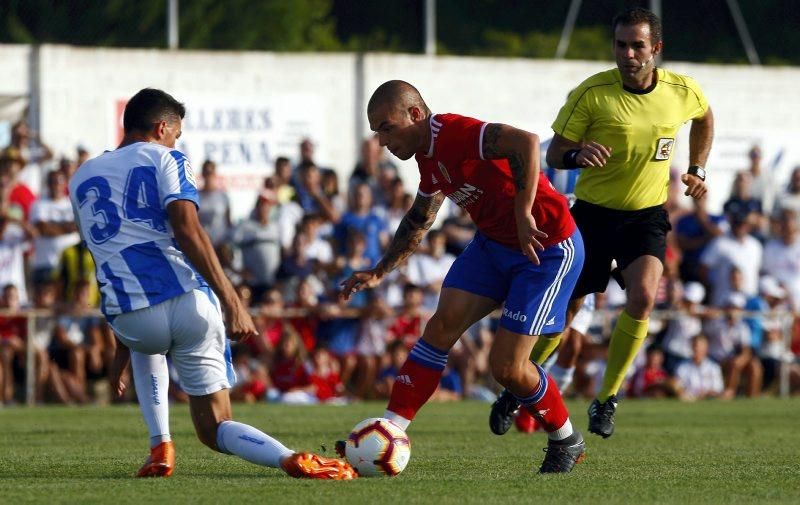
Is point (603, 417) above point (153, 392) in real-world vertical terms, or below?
below

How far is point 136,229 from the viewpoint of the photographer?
6.86 m

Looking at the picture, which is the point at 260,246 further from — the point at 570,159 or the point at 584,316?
the point at 570,159

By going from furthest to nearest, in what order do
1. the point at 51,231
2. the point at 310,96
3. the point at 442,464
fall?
1. the point at 310,96
2. the point at 51,231
3. the point at 442,464

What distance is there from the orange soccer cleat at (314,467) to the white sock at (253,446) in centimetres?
4

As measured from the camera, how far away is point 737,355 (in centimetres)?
1772

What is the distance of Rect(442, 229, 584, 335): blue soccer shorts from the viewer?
727 cm

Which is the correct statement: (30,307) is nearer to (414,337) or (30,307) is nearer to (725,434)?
(414,337)

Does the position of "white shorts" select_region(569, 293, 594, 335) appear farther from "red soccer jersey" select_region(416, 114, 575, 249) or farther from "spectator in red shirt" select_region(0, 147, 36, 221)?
"spectator in red shirt" select_region(0, 147, 36, 221)

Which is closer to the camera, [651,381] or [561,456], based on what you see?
[561,456]

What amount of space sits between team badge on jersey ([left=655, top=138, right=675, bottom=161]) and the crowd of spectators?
7.38 meters

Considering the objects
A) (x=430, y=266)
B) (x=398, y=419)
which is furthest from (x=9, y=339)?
(x=398, y=419)

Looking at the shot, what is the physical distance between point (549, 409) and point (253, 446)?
1.59m

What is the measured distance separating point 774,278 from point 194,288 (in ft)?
41.7

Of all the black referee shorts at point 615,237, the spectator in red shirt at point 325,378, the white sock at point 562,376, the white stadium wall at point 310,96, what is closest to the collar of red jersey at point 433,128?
the black referee shorts at point 615,237
